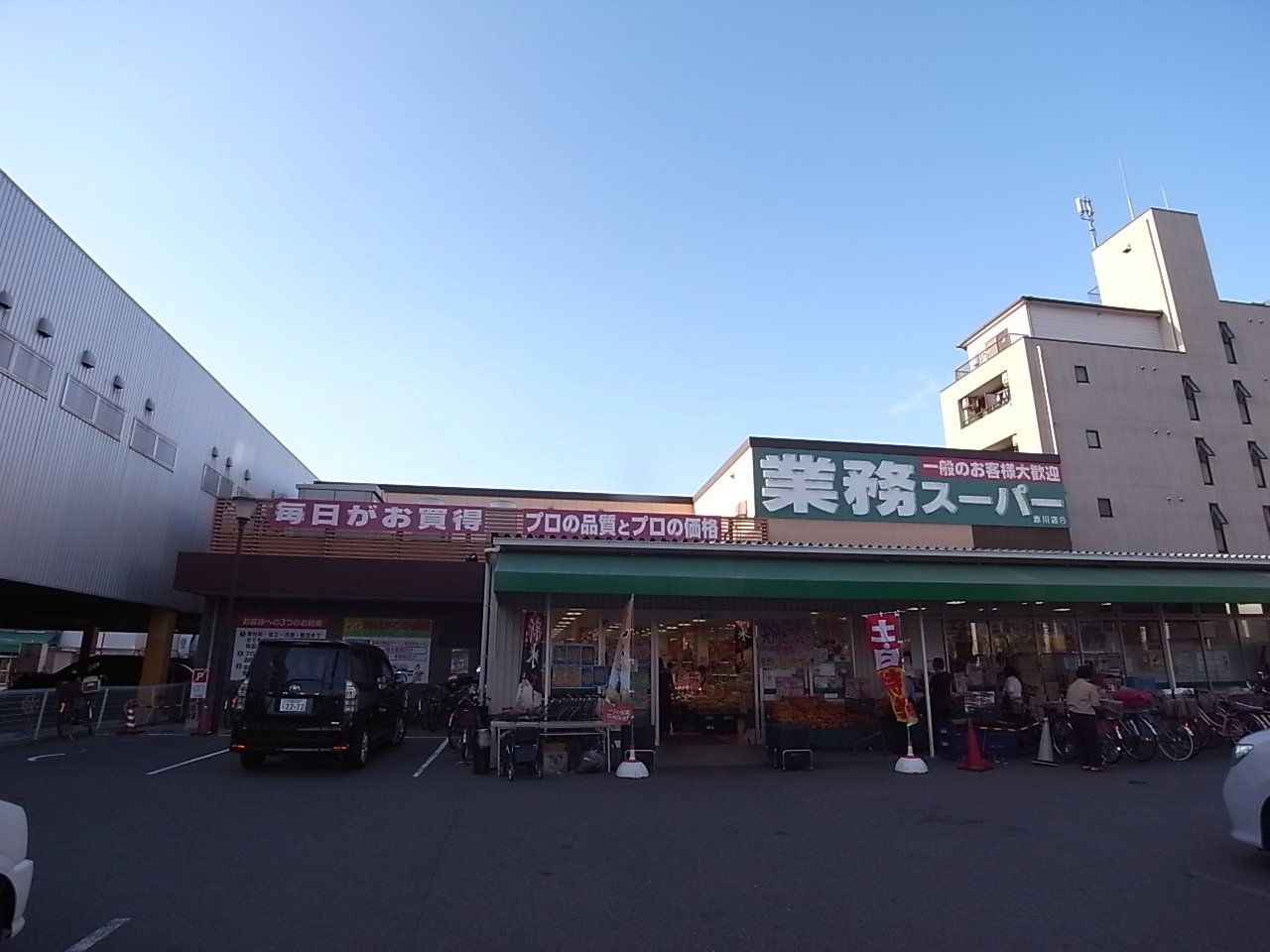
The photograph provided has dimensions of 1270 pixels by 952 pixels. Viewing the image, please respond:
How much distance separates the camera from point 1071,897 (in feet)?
17.2

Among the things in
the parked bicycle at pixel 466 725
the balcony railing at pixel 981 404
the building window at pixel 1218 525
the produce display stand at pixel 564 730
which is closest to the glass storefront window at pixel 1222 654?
the building window at pixel 1218 525

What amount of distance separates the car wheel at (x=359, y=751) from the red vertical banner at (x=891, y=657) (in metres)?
7.91

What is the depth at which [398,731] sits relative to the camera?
13.7 meters

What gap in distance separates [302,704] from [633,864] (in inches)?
239

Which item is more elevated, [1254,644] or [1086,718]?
[1254,644]

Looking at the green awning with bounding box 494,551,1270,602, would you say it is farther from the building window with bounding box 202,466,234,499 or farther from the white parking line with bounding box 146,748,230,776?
the building window with bounding box 202,466,234,499

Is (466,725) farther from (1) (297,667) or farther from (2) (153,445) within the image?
(2) (153,445)

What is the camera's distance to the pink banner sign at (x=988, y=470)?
794 inches

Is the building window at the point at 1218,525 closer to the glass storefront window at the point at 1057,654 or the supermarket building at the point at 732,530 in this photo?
the supermarket building at the point at 732,530

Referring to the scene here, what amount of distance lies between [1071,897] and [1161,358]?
25.8m

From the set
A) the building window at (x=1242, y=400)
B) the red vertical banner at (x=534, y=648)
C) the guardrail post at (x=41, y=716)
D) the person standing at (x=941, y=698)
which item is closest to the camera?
the red vertical banner at (x=534, y=648)

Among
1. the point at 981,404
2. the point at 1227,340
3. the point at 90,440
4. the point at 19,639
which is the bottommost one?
the point at 19,639

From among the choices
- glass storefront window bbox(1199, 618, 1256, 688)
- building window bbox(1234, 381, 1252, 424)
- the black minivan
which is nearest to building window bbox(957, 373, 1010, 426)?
building window bbox(1234, 381, 1252, 424)

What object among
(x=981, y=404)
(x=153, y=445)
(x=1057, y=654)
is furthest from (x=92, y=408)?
(x=981, y=404)
